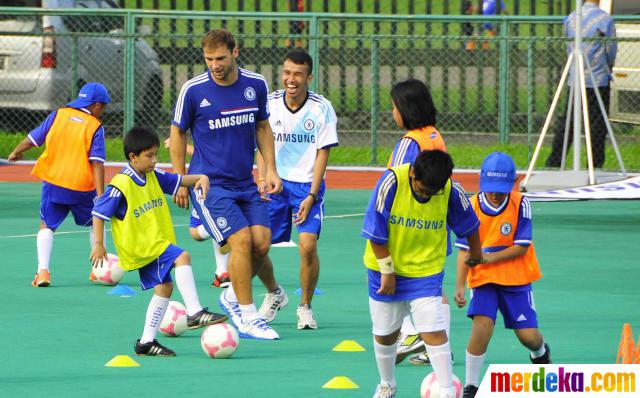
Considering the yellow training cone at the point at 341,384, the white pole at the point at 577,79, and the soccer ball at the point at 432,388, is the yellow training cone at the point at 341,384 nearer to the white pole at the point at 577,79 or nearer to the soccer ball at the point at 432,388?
the soccer ball at the point at 432,388

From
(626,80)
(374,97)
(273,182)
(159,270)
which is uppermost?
(626,80)

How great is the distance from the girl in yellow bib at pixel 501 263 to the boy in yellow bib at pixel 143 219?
2.08 metres

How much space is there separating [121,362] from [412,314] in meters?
1.98

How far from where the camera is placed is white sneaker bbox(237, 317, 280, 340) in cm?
948

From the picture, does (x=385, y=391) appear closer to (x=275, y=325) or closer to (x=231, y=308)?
(x=275, y=325)

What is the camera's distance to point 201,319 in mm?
9703

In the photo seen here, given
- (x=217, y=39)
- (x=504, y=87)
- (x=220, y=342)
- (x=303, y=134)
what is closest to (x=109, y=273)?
(x=303, y=134)

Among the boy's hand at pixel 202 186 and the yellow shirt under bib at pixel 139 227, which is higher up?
the boy's hand at pixel 202 186

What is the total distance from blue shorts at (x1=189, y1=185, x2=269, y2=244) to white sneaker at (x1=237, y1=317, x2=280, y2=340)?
1.88 feet

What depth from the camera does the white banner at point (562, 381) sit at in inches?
271

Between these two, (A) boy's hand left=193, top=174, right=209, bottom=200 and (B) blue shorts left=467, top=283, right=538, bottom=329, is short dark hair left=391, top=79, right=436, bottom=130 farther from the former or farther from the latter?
Result: (A) boy's hand left=193, top=174, right=209, bottom=200

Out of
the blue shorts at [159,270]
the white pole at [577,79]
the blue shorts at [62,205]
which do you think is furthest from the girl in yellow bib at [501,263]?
the white pole at [577,79]

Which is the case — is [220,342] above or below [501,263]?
below

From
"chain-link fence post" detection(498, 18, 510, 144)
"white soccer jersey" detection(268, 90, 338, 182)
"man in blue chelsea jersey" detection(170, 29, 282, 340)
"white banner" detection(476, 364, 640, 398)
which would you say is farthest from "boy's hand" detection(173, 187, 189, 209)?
"chain-link fence post" detection(498, 18, 510, 144)
